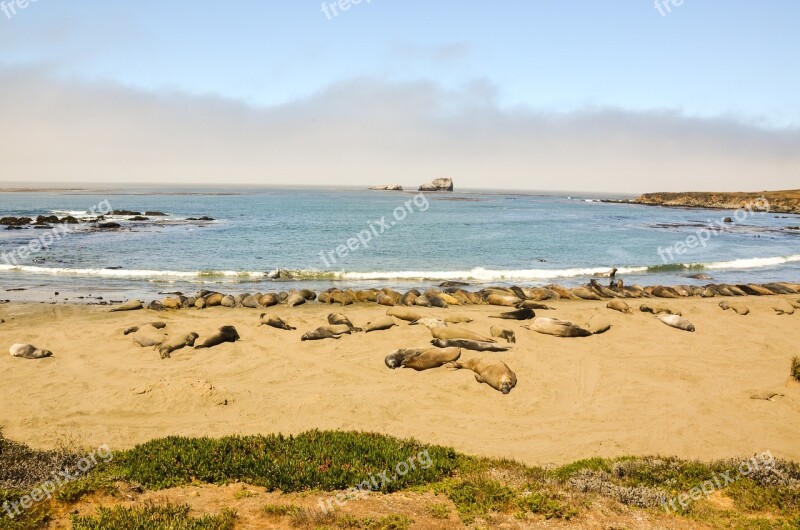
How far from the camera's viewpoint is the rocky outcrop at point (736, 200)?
11638 cm

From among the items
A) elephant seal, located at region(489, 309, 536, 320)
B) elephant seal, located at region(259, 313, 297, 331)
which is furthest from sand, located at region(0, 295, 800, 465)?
elephant seal, located at region(489, 309, 536, 320)

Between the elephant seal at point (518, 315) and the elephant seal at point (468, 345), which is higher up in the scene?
the elephant seal at point (518, 315)

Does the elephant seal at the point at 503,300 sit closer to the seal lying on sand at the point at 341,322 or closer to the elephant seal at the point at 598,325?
the elephant seal at the point at 598,325

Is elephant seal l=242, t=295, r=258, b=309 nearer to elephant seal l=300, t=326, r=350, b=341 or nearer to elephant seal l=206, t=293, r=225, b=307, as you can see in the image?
elephant seal l=206, t=293, r=225, b=307

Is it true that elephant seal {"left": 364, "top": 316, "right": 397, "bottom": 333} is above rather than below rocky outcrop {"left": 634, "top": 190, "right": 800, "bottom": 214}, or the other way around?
below

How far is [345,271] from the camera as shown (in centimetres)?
2975

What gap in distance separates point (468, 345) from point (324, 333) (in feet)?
15.3

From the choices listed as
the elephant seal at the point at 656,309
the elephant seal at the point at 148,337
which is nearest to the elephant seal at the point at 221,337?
the elephant seal at the point at 148,337

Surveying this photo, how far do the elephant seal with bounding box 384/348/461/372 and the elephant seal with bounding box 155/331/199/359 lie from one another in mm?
6219

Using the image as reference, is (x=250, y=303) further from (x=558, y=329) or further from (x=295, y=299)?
(x=558, y=329)

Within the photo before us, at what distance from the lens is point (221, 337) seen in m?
15.3

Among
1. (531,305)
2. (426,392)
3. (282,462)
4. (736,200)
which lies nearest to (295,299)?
(531,305)

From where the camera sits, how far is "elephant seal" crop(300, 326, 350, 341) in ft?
51.3

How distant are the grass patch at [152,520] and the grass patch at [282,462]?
0.96m
